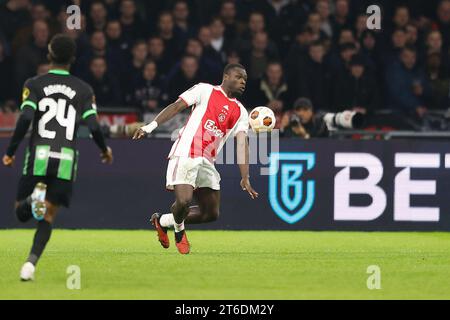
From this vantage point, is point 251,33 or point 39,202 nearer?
point 39,202

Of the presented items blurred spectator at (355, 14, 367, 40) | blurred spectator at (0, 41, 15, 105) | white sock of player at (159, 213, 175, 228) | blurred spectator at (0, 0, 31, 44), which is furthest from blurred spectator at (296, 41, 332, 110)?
white sock of player at (159, 213, 175, 228)

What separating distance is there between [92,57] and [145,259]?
257 inches

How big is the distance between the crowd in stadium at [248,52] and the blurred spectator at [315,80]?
0.01 m

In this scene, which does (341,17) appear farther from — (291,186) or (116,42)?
(291,186)

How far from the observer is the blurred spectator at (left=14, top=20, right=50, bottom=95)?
17.9 m

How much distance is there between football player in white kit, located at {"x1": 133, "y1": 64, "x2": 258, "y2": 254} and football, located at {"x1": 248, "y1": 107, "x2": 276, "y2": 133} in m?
1.29

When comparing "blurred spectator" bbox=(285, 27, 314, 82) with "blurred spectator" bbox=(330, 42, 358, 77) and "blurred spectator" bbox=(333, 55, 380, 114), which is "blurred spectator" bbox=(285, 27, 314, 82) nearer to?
"blurred spectator" bbox=(330, 42, 358, 77)

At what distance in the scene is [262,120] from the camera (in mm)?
13938

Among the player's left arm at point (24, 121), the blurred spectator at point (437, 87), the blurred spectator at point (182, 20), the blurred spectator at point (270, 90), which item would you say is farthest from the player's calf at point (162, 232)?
the blurred spectator at point (437, 87)

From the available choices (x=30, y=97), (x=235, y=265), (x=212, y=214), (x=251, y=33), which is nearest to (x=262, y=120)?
(x=212, y=214)

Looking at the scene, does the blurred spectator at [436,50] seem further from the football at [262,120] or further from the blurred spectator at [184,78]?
the football at [262,120]

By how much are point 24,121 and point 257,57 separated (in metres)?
8.89
